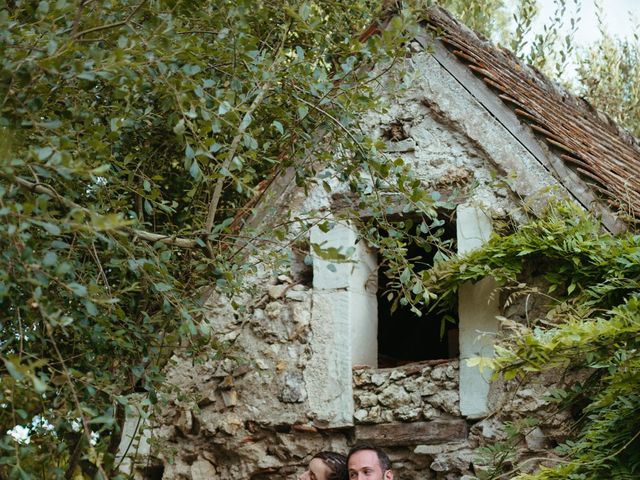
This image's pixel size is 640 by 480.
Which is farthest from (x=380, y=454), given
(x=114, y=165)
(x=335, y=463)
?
(x=114, y=165)

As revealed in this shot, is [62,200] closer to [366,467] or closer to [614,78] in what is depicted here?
[366,467]

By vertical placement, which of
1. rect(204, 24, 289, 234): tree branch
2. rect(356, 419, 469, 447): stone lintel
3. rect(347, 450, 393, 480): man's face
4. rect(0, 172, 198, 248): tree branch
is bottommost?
rect(347, 450, 393, 480): man's face

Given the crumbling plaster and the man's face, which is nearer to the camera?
the man's face

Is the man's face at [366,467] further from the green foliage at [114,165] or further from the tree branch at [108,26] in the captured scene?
the tree branch at [108,26]

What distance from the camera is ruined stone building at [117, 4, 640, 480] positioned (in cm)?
622

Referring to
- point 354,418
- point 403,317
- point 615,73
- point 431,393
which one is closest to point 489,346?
point 431,393

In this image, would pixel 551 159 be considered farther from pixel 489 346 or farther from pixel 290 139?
pixel 290 139

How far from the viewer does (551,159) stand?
253 inches

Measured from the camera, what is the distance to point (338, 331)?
6.63m

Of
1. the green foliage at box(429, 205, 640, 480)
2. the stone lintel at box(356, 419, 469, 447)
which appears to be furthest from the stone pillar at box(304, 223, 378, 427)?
the green foliage at box(429, 205, 640, 480)

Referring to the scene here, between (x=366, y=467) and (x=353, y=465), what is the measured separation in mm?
82

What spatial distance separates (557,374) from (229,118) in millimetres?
2447

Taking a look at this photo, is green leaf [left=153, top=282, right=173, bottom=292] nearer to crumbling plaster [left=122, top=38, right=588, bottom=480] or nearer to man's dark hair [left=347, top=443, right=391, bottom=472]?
crumbling plaster [left=122, top=38, right=588, bottom=480]

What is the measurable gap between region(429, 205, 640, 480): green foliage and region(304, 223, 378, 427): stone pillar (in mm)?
656
